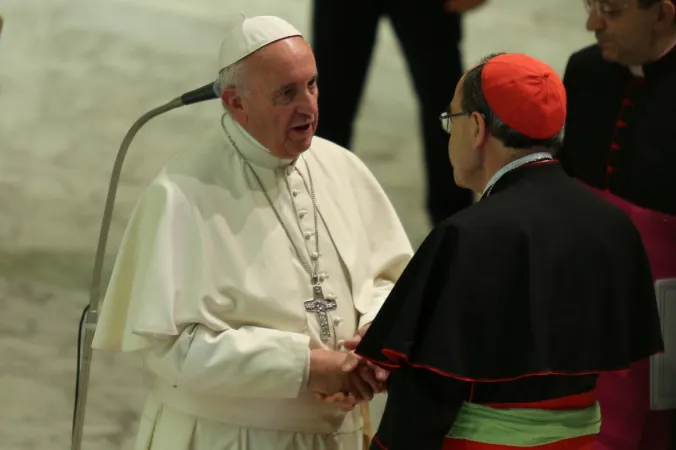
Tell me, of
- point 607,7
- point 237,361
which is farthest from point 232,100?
point 607,7

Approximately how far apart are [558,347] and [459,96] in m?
0.63

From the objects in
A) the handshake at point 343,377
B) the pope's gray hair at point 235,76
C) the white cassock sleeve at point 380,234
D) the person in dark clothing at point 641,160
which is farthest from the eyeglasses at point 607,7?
the handshake at point 343,377

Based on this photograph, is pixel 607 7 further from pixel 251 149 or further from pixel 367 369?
pixel 367 369

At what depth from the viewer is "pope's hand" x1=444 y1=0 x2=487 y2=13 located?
3.49 metres

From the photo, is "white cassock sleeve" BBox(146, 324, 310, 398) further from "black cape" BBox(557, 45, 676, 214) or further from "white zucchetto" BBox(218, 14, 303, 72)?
"black cape" BBox(557, 45, 676, 214)

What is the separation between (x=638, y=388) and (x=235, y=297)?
1.50 meters

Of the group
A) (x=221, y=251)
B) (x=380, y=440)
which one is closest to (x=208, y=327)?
(x=221, y=251)

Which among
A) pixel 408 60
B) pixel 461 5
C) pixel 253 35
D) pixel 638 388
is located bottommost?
pixel 638 388

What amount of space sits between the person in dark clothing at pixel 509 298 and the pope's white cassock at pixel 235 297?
392 millimetres

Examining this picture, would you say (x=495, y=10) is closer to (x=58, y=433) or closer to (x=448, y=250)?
(x=448, y=250)

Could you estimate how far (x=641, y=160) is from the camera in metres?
2.97

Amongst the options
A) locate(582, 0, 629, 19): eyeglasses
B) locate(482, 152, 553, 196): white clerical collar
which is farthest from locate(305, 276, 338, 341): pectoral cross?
locate(582, 0, 629, 19): eyeglasses

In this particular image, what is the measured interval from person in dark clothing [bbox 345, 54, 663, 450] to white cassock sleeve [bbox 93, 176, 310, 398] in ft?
1.05

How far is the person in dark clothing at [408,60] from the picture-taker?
3410 millimetres
